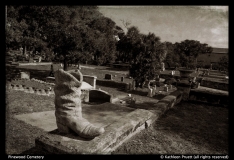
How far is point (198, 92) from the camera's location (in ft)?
40.3

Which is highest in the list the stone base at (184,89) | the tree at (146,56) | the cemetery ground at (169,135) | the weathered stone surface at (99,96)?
the tree at (146,56)

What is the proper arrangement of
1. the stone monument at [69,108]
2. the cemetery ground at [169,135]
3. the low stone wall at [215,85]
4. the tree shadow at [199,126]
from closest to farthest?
the stone monument at [69,108] < the cemetery ground at [169,135] < the tree shadow at [199,126] < the low stone wall at [215,85]

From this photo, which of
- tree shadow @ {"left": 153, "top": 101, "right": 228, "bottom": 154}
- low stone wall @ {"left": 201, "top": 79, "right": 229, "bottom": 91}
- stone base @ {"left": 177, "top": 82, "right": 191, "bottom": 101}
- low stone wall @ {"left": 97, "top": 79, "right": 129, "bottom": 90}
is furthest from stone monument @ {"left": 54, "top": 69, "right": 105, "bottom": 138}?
low stone wall @ {"left": 201, "top": 79, "right": 229, "bottom": 91}

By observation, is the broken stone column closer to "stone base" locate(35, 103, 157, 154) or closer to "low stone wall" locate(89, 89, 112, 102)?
"low stone wall" locate(89, 89, 112, 102)

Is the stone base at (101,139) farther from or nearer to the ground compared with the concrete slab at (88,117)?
farther from the ground

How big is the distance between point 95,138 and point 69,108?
0.89 metres

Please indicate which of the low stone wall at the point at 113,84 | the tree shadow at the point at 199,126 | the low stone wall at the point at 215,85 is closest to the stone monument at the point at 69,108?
the tree shadow at the point at 199,126

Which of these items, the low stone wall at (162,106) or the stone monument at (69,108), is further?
the low stone wall at (162,106)

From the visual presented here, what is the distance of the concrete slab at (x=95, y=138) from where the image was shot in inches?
159

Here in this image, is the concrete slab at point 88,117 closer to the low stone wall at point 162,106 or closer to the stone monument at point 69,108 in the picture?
the low stone wall at point 162,106

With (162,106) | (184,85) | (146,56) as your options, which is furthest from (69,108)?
(146,56)

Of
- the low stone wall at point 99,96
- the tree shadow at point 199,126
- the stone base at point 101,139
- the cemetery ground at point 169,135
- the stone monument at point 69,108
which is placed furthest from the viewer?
the low stone wall at point 99,96

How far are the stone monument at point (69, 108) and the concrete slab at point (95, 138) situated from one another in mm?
173

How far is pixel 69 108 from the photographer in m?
4.53
